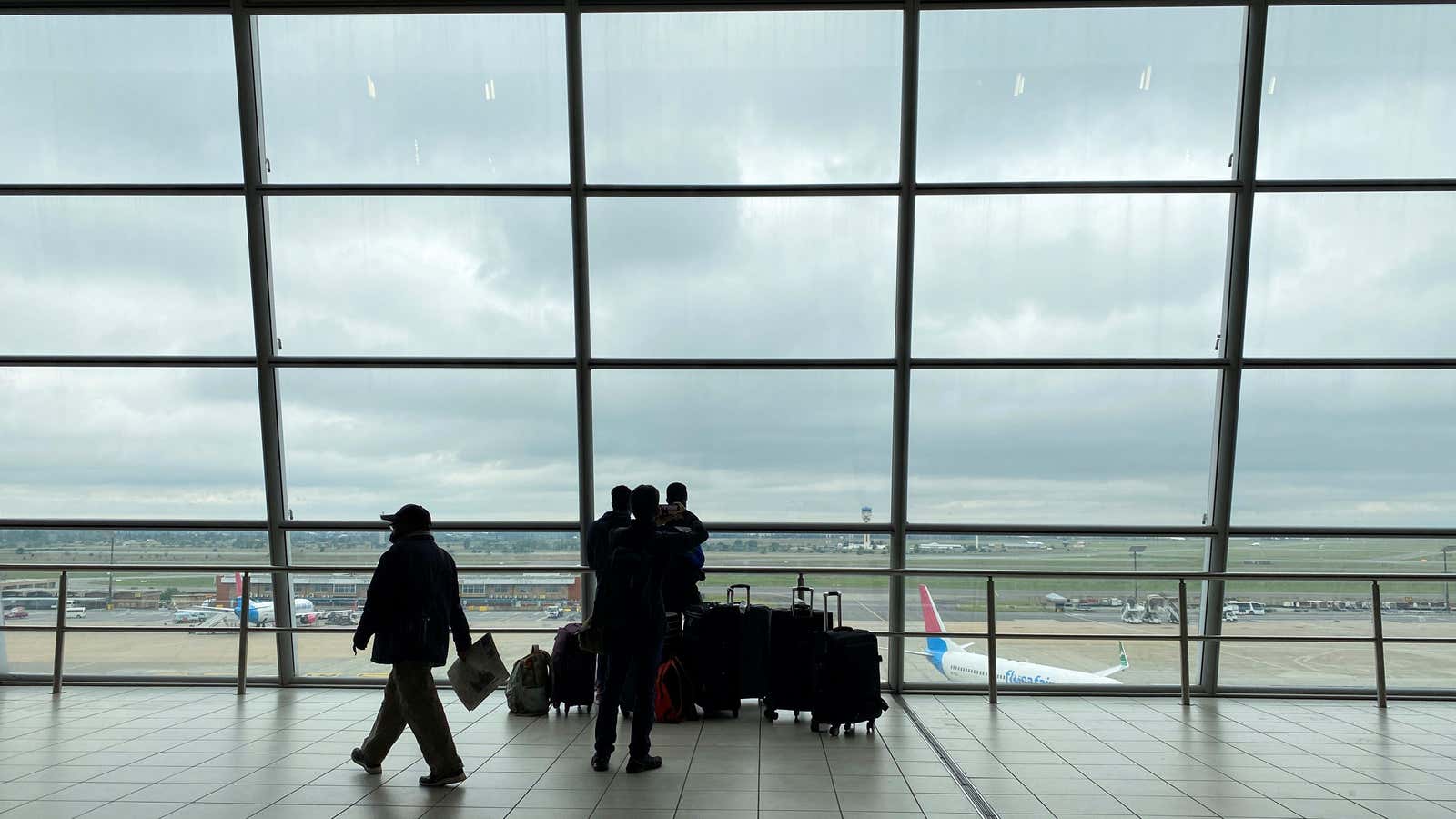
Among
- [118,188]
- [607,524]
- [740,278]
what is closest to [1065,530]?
[740,278]

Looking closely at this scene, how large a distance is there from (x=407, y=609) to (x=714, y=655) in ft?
6.95

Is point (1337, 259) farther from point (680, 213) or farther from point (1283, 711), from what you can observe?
point (680, 213)

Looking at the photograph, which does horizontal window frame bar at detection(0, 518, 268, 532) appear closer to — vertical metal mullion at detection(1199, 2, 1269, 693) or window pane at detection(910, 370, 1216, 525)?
window pane at detection(910, 370, 1216, 525)

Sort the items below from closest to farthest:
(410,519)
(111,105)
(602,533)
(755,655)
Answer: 1. (410,519)
2. (602,533)
3. (755,655)
4. (111,105)

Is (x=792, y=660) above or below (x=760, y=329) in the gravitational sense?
below

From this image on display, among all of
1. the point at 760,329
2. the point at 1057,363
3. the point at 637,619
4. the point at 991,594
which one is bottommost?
the point at 991,594

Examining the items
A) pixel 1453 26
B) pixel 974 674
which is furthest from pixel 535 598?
pixel 1453 26

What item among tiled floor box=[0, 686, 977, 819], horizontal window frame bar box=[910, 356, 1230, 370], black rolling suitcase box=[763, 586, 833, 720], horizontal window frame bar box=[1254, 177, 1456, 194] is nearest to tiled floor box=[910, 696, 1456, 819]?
tiled floor box=[0, 686, 977, 819]

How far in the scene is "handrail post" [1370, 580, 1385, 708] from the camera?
6.02 metres

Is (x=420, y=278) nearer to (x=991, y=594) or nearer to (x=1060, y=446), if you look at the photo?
(x=991, y=594)

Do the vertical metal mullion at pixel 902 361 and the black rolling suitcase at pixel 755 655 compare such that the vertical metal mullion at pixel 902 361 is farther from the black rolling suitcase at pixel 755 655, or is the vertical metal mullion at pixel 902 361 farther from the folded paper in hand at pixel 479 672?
the folded paper in hand at pixel 479 672

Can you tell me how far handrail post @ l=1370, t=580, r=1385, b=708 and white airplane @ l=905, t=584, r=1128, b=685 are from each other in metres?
1.56

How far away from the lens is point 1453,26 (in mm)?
6105

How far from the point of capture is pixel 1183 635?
6.08 metres
